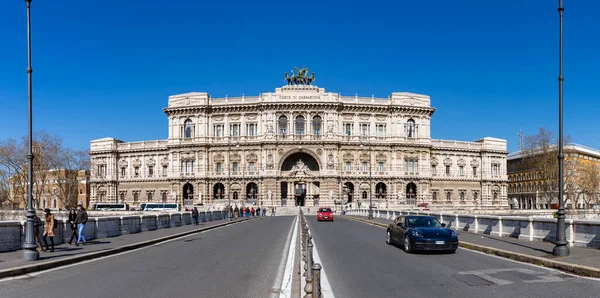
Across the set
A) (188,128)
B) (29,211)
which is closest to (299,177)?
(188,128)

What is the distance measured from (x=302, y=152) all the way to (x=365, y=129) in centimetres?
1187

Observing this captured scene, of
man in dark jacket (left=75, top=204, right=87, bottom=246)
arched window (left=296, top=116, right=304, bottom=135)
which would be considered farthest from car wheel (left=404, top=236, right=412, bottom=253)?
arched window (left=296, top=116, right=304, bottom=135)

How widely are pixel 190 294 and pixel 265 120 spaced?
78303 millimetres

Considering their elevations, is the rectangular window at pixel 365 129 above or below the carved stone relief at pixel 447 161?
above

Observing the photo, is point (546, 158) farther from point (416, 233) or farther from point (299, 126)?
point (416, 233)

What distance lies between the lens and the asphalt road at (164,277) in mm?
11078

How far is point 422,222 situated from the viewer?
787 inches

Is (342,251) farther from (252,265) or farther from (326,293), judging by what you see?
(326,293)

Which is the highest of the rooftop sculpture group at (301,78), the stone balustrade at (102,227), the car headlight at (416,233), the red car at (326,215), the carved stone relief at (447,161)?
the rooftop sculpture group at (301,78)

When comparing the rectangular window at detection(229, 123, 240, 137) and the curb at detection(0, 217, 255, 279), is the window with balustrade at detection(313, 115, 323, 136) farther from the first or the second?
the curb at detection(0, 217, 255, 279)

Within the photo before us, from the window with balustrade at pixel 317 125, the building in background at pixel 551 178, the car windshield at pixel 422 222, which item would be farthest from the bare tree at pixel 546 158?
the car windshield at pixel 422 222

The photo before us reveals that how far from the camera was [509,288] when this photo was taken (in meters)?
11.3

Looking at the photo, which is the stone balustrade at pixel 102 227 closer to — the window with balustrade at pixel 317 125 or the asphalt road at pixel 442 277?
the asphalt road at pixel 442 277

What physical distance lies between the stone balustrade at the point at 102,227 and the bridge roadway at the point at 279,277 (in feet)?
13.1
